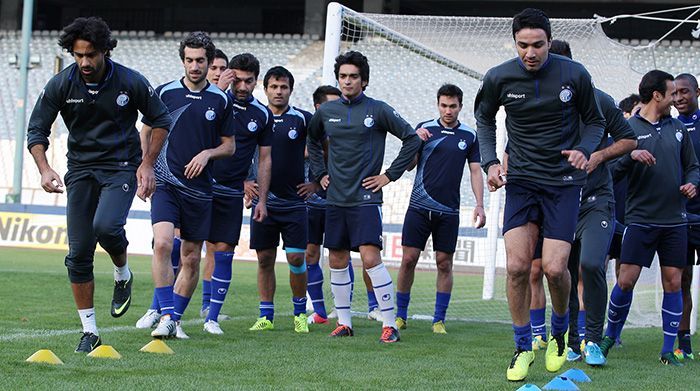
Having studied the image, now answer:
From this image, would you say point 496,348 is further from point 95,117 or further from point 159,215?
point 95,117

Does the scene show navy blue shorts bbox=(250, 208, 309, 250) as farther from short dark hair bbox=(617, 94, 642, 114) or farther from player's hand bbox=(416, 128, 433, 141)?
short dark hair bbox=(617, 94, 642, 114)

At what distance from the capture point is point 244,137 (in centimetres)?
909

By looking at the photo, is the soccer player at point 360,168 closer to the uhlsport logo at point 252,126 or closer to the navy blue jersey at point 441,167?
the uhlsport logo at point 252,126

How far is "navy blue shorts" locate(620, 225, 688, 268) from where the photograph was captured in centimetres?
808

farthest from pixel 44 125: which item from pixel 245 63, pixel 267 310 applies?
pixel 267 310

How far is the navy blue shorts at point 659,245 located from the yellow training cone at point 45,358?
13.9 feet

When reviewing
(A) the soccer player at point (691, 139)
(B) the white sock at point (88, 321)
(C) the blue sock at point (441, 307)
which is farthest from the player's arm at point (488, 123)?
(C) the blue sock at point (441, 307)

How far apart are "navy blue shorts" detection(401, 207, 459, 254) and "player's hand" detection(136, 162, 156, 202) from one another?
135 inches

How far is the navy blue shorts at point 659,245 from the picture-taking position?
26.5 feet

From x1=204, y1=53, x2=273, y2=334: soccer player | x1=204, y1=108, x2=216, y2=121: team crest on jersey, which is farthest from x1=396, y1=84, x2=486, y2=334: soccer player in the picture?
x1=204, y1=108, x2=216, y2=121: team crest on jersey

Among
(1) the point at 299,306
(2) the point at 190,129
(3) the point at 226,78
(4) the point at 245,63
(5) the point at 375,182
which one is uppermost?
(4) the point at 245,63

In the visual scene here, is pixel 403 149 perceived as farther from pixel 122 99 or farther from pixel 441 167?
pixel 122 99

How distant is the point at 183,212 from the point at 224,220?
771 mm

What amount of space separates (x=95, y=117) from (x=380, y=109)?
2.63m
